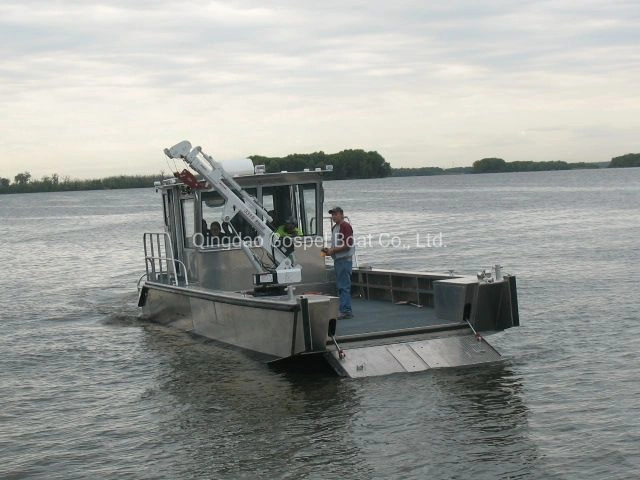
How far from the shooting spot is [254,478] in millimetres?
8648

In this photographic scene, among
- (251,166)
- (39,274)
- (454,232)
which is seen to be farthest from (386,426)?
(454,232)

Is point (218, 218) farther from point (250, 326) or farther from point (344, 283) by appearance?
point (250, 326)

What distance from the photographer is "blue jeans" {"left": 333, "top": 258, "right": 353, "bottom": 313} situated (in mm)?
13469

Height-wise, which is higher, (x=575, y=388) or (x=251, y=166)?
(x=251, y=166)

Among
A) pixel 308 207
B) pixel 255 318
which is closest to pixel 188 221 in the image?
pixel 308 207

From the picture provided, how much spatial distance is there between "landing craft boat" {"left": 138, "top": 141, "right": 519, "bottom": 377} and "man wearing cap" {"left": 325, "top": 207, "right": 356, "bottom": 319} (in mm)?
300

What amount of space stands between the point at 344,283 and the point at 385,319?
89 cm

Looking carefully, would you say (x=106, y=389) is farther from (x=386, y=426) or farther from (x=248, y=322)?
(x=386, y=426)

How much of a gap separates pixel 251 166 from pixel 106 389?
14.4 feet

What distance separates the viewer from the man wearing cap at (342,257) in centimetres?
1329

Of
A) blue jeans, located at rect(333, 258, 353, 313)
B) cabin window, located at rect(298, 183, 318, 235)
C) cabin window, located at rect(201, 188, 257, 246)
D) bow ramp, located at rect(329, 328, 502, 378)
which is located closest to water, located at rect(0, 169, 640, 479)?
bow ramp, located at rect(329, 328, 502, 378)

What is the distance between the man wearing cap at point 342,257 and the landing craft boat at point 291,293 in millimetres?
300

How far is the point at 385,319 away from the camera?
513 inches

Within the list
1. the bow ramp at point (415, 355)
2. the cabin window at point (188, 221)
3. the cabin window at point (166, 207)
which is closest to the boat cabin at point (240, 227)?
the cabin window at point (188, 221)
